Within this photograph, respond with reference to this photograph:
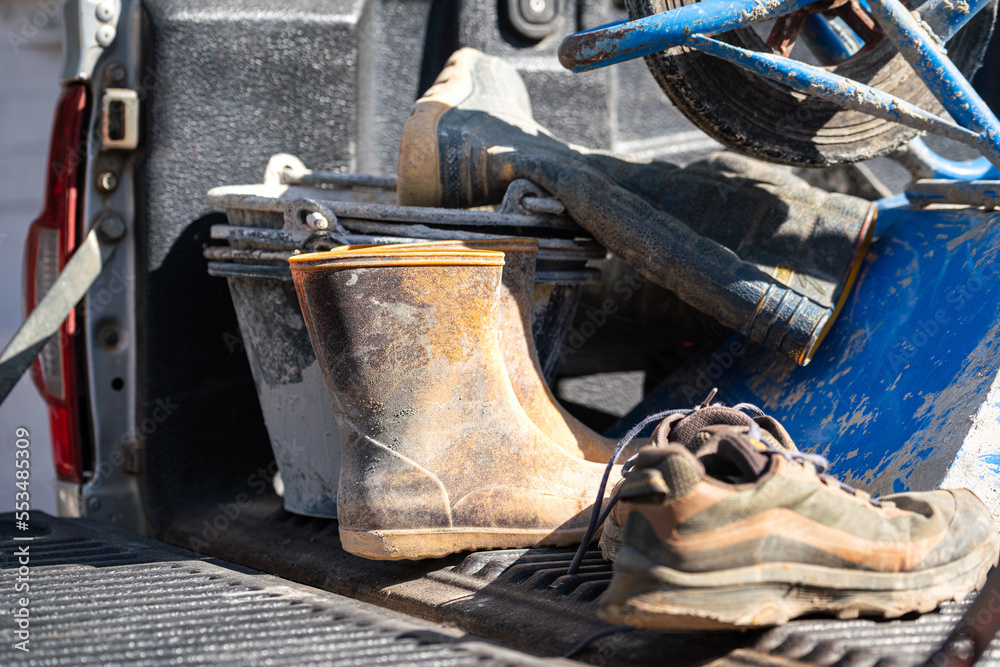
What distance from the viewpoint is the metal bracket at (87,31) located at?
1.64m

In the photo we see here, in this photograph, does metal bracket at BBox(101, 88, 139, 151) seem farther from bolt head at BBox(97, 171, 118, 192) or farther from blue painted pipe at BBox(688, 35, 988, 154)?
blue painted pipe at BBox(688, 35, 988, 154)

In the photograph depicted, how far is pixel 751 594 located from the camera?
33.9 inches

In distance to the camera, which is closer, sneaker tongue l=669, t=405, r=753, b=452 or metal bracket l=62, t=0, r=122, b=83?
sneaker tongue l=669, t=405, r=753, b=452

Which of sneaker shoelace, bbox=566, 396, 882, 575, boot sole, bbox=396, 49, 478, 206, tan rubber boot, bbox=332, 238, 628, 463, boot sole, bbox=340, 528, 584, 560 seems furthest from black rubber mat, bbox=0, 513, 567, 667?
boot sole, bbox=396, 49, 478, 206

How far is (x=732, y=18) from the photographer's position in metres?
1.28

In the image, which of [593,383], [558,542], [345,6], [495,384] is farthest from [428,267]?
[593,383]

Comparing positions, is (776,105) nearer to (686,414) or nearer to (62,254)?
(686,414)

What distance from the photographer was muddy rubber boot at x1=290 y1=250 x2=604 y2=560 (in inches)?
46.7

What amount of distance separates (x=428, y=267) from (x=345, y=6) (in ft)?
2.91

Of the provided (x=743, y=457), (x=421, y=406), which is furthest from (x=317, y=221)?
(x=743, y=457)

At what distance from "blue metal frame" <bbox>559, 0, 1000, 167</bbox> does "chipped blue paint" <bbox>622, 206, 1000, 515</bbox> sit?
0.18 metres

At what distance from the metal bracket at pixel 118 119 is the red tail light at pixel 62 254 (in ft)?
0.20

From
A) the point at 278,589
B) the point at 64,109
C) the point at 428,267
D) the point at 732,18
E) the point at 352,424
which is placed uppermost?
the point at 732,18

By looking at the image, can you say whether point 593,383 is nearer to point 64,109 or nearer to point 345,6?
point 345,6
